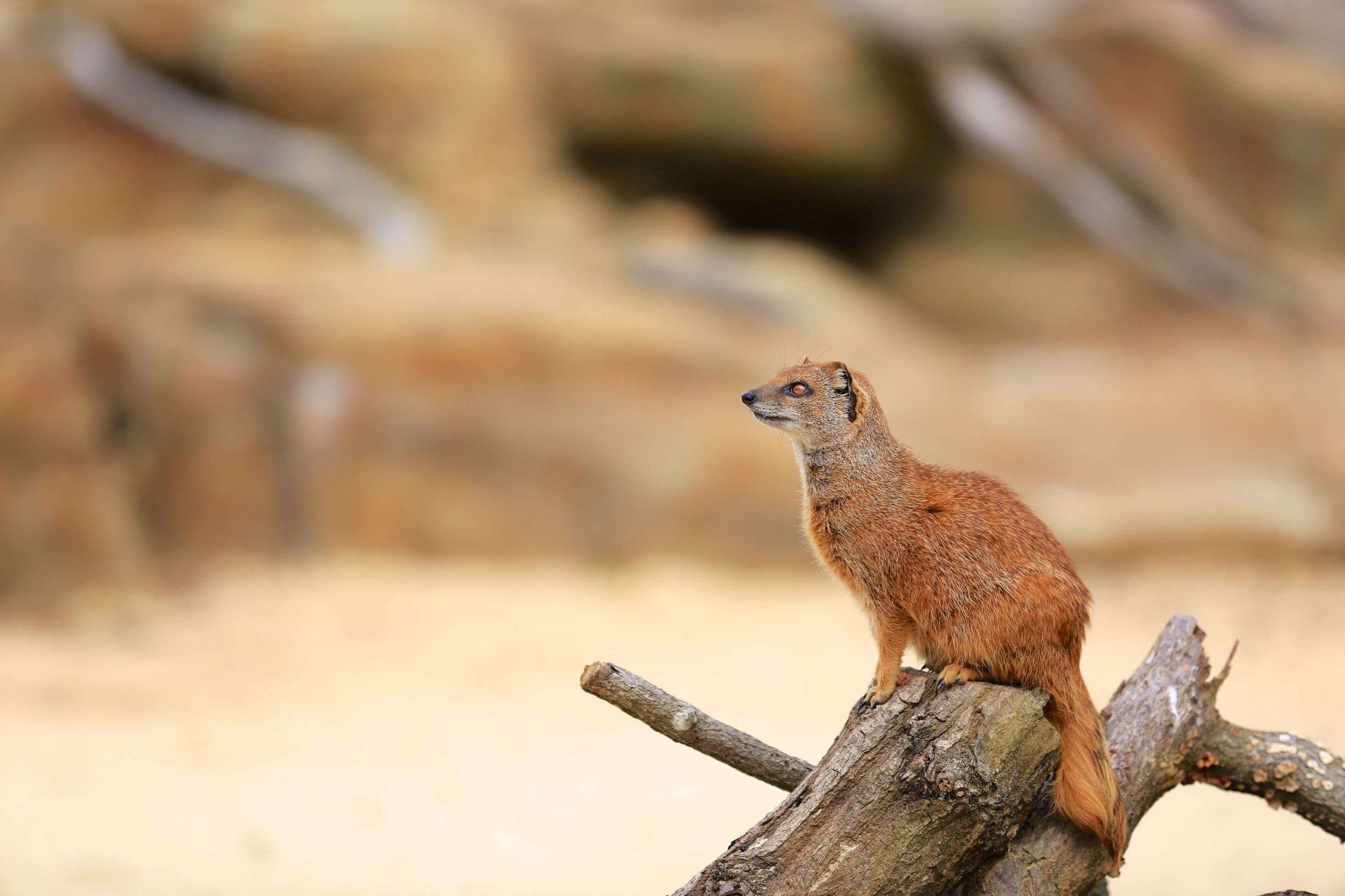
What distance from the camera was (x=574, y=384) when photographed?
11938 millimetres

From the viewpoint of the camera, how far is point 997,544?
3965mm

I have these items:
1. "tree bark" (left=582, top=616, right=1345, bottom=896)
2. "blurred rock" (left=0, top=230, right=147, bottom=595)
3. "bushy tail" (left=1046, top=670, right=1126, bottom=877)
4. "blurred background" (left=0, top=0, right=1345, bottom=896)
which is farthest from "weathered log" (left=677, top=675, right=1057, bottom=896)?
"blurred rock" (left=0, top=230, right=147, bottom=595)

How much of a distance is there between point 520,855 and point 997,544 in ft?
10.8

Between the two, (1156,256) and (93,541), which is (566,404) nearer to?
(93,541)

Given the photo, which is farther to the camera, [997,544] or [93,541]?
[93,541]

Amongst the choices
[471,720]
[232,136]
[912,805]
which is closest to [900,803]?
[912,805]

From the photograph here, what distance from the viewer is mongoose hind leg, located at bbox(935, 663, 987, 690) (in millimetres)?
3852

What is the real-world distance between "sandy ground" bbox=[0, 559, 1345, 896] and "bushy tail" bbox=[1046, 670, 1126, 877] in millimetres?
2026

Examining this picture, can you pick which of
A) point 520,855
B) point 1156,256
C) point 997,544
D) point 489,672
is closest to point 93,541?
point 489,672

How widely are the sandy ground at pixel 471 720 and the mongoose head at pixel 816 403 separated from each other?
235 centimetres

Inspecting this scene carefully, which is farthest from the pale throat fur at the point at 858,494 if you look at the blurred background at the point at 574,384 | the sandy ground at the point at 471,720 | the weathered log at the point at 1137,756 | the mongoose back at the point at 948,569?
the blurred background at the point at 574,384

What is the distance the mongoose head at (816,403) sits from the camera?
4402mm

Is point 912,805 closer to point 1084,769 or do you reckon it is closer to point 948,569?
point 1084,769

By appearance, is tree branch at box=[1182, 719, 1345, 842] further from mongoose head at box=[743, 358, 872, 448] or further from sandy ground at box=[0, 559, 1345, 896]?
mongoose head at box=[743, 358, 872, 448]
